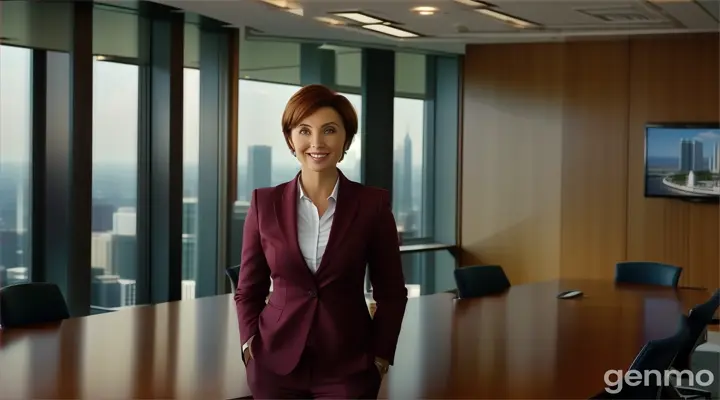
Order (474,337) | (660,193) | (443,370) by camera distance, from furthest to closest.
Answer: (660,193), (474,337), (443,370)

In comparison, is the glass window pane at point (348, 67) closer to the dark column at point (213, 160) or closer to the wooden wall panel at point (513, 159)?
the wooden wall panel at point (513, 159)

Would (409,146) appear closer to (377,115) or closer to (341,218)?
(377,115)

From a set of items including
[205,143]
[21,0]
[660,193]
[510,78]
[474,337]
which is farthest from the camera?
[510,78]

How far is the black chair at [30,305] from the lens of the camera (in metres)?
4.49

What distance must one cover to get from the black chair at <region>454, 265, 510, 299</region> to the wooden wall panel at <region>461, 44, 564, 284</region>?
3.60 meters

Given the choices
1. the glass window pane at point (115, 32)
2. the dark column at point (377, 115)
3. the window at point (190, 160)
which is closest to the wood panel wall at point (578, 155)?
the dark column at point (377, 115)

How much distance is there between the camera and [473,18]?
7.75m

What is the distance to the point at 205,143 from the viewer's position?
8664 millimetres

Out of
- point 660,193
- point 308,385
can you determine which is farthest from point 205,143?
point 308,385

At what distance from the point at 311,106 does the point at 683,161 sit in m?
7.52

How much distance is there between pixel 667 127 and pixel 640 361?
19.4 feet

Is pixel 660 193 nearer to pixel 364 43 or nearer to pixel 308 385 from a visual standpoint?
pixel 364 43

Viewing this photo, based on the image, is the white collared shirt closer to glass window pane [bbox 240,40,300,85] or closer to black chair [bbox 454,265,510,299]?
black chair [bbox 454,265,510,299]

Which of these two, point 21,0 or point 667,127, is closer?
point 21,0
